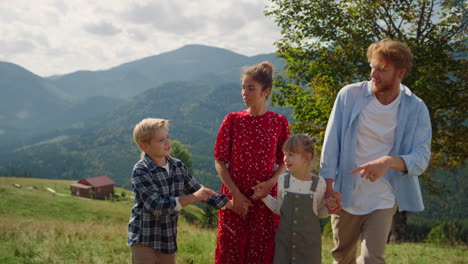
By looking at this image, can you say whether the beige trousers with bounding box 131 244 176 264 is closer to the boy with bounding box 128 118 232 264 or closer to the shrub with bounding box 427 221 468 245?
the boy with bounding box 128 118 232 264

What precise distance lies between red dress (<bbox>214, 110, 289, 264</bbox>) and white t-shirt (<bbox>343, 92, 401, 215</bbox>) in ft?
3.12

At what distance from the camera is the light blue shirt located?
137 inches

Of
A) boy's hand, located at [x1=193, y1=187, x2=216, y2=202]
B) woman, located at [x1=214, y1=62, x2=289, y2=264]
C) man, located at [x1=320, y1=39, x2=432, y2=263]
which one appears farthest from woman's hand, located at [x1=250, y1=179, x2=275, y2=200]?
man, located at [x1=320, y1=39, x2=432, y2=263]

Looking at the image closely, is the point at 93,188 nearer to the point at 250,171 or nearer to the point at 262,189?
the point at 250,171

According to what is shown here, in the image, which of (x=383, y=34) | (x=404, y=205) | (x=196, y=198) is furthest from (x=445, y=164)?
(x=196, y=198)

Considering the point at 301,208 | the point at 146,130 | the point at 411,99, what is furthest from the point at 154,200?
the point at 411,99

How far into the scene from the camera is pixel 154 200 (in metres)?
3.48

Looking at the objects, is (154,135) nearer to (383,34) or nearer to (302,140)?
(302,140)

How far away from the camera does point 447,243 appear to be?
974cm

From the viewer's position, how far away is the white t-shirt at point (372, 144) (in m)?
3.50

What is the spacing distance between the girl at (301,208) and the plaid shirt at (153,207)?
74cm

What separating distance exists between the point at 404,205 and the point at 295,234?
1090 mm

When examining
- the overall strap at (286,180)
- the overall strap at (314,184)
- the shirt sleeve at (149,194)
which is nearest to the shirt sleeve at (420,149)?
the overall strap at (314,184)

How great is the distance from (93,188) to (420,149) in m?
88.3
